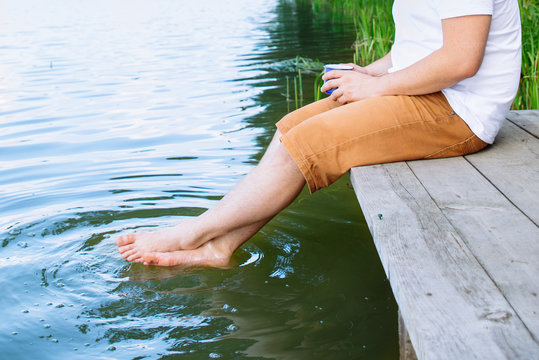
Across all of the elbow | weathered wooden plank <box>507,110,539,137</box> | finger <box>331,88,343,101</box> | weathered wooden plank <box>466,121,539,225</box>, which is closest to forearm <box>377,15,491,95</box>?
the elbow

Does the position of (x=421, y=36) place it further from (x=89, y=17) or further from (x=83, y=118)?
(x=89, y=17)

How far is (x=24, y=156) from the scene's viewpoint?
13.9 ft

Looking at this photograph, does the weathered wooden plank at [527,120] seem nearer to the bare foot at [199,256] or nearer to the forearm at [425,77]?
the forearm at [425,77]

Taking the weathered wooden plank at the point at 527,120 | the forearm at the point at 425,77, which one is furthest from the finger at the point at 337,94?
the weathered wooden plank at the point at 527,120

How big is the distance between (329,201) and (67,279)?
1368 mm

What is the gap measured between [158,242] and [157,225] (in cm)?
47

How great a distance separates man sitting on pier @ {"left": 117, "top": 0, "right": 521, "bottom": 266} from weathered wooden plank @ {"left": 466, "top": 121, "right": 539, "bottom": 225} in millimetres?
81

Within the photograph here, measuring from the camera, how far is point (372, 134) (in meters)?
2.15

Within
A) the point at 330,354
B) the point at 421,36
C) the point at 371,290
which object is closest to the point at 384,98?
the point at 421,36

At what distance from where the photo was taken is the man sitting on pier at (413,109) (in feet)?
6.84

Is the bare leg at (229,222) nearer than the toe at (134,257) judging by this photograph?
Yes

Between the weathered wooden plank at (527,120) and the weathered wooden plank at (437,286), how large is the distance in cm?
90

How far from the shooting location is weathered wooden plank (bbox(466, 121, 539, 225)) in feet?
6.19

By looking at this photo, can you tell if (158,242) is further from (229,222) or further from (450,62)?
(450,62)
